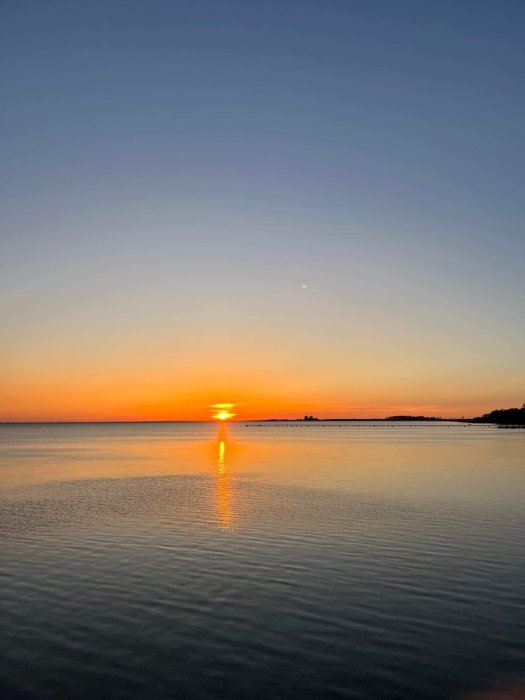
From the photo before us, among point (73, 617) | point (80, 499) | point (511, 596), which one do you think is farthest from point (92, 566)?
point (80, 499)

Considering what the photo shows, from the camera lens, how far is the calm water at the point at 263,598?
14.5 meters

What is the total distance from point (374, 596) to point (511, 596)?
17.1ft

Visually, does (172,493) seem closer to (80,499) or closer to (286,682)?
(80,499)

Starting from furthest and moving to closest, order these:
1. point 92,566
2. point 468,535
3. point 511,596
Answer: point 468,535 → point 92,566 → point 511,596

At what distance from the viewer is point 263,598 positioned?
20906 mm

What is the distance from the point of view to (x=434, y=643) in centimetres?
1653

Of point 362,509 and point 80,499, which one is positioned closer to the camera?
point 362,509

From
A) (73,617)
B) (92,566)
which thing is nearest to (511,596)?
(73,617)

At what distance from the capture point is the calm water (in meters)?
14.5

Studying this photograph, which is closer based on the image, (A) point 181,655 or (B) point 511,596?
(A) point 181,655

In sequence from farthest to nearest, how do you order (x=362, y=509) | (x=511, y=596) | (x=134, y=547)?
(x=362, y=509)
(x=134, y=547)
(x=511, y=596)

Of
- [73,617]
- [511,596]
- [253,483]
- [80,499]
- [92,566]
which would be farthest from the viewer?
[253,483]

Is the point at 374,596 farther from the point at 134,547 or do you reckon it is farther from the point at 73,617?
the point at 134,547

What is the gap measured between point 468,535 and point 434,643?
668 inches
